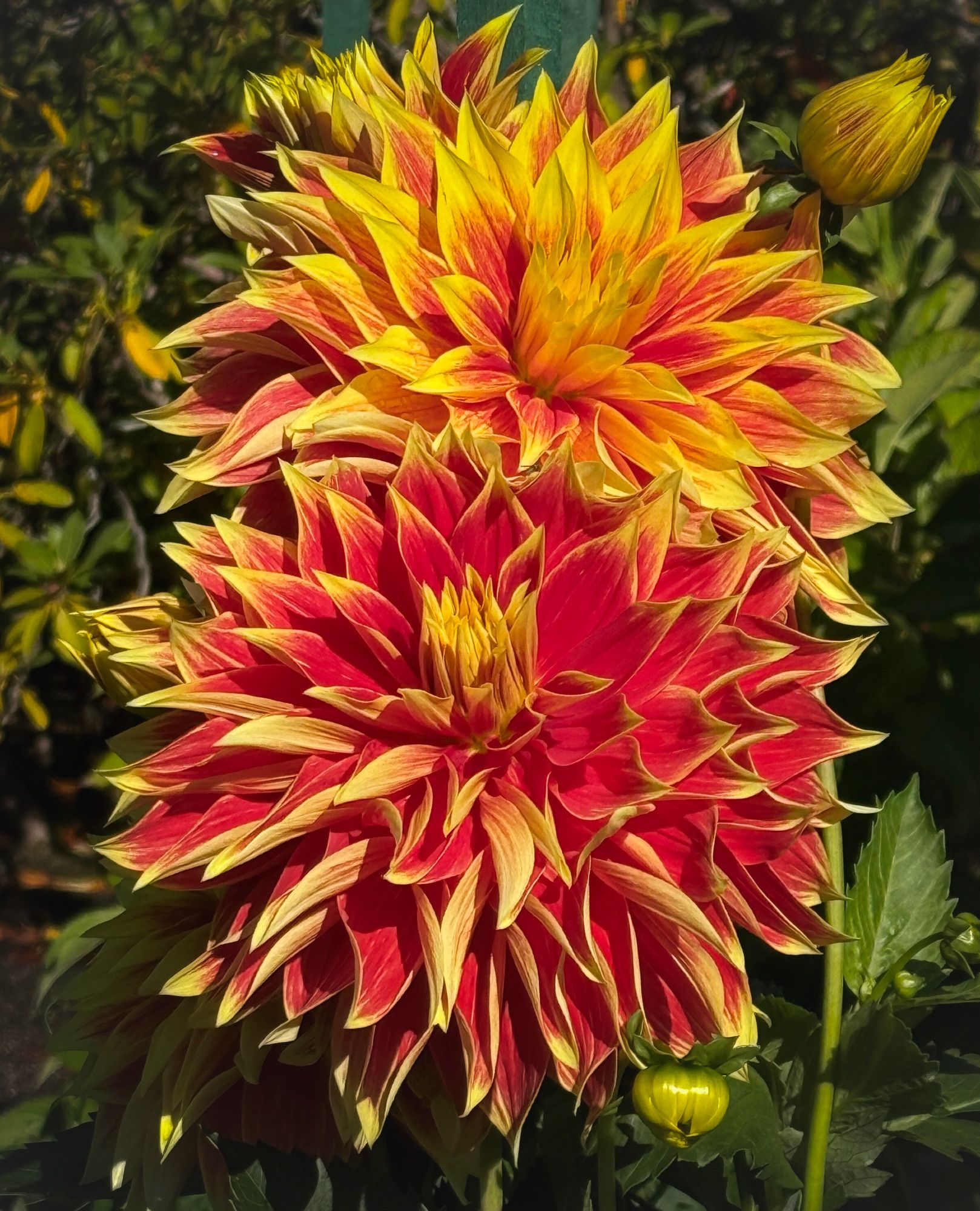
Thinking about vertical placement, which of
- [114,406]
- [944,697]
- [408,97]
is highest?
[408,97]

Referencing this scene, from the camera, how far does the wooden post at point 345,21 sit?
77cm

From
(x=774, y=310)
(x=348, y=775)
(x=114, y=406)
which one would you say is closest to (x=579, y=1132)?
(x=348, y=775)

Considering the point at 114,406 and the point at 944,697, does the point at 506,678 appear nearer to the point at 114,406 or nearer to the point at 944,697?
the point at 944,697

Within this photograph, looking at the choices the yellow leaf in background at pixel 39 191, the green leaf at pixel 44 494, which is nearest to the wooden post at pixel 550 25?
the green leaf at pixel 44 494

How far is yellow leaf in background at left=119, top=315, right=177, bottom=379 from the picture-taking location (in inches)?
38.2

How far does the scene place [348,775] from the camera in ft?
1.33

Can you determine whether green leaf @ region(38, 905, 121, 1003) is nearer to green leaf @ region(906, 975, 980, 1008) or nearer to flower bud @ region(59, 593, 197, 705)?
flower bud @ region(59, 593, 197, 705)

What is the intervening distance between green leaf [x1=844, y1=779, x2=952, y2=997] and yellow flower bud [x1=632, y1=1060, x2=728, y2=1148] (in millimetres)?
167

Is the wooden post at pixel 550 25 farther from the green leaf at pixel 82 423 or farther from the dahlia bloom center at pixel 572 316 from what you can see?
the green leaf at pixel 82 423

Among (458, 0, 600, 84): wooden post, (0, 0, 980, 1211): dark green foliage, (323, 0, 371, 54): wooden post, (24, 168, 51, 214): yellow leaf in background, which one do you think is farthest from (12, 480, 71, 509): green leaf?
(458, 0, 600, 84): wooden post

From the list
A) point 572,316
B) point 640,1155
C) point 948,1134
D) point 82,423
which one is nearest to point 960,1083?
point 948,1134

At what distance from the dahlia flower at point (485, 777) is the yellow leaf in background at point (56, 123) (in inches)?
39.8

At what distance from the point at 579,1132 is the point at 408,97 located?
474 millimetres

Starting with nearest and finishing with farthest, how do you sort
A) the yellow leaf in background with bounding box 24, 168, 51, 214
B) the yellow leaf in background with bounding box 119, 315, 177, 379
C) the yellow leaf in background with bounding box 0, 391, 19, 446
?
the yellow leaf in background with bounding box 119, 315, 177, 379, the yellow leaf in background with bounding box 0, 391, 19, 446, the yellow leaf in background with bounding box 24, 168, 51, 214
